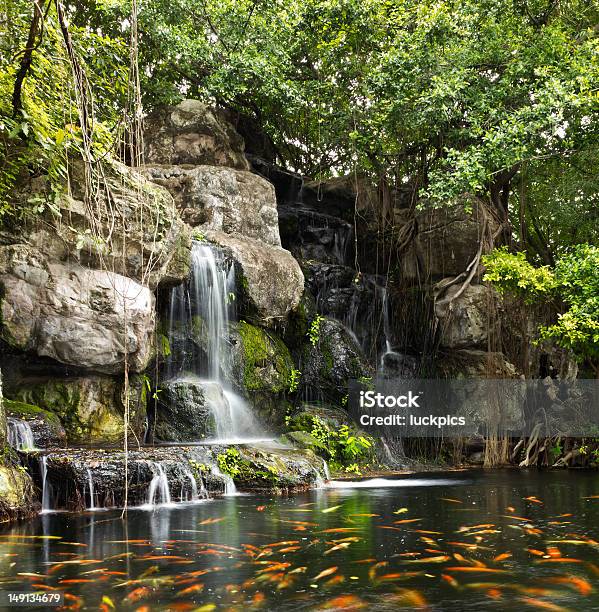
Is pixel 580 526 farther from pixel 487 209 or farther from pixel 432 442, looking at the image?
pixel 487 209

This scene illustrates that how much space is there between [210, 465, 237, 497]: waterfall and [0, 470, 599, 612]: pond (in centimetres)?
57

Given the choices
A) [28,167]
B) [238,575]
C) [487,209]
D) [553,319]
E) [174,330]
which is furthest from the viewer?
[487,209]

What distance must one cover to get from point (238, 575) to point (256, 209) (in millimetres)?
9690

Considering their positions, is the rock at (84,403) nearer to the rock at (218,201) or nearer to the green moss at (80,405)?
the green moss at (80,405)

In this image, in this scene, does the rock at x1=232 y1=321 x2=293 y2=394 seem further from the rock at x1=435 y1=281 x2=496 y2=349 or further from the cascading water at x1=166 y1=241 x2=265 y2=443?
the rock at x1=435 y1=281 x2=496 y2=349

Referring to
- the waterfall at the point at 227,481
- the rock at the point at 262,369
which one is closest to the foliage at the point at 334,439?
the rock at the point at 262,369

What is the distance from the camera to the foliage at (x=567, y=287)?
1041 centimetres

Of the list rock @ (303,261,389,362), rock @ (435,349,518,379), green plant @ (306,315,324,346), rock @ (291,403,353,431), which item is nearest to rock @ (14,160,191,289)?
rock @ (291,403,353,431)

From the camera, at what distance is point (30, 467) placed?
6898 mm

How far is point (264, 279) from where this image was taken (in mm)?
11797

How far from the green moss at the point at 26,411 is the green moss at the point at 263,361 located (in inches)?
147

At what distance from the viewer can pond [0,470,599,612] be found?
3.80 m

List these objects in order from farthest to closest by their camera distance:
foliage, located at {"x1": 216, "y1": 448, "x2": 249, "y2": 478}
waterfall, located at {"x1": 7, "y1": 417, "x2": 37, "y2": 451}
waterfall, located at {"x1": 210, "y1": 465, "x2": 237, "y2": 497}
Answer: foliage, located at {"x1": 216, "y1": 448, "x2": 249, "y2": 478} < waterfall, located at {"x1": 210, "y1": 465, "x2": 237, "y2": 497} < waterfall, located at {"x1": 7, "y1": 417, "x2": 37, "y2": 451}

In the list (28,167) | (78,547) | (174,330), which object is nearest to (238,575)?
(78,547)
